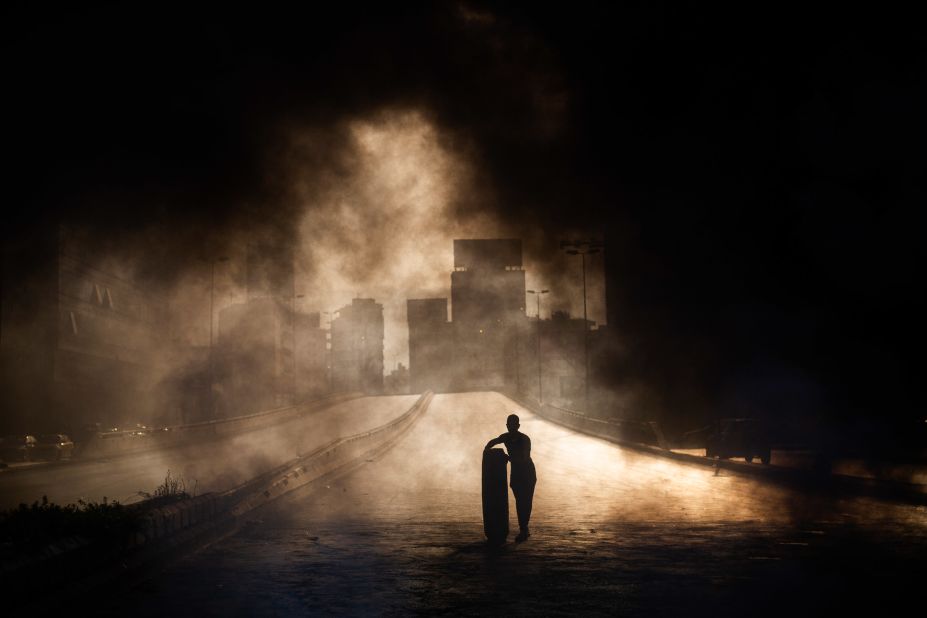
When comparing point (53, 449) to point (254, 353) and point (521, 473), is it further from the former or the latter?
point (254, 353)

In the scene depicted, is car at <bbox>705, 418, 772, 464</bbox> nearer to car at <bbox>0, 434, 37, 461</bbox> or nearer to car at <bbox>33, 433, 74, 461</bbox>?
car at <bbox>33, 433, 74, 461</bbox>

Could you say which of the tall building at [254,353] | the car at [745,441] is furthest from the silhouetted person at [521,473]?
the tall building at [254,353]

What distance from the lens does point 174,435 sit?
40.3 meters

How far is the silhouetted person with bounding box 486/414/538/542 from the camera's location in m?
12.1

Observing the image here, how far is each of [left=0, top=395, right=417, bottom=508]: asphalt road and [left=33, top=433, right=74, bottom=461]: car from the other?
1.63 m

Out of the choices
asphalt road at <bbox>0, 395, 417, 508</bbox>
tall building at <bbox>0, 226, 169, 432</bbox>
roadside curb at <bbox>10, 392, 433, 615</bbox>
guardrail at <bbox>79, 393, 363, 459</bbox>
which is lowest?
asphalt road at <bbox>0, 395, 417, 508</bbox>

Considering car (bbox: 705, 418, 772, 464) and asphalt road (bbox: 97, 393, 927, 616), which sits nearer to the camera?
asphalt road (bbox: 97, 393, 927, 616)

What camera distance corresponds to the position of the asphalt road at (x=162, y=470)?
2091cm

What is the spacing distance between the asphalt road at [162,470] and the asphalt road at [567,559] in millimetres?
3645

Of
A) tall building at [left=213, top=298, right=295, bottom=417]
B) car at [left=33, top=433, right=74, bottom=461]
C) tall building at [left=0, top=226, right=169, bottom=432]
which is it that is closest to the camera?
car at [left=33, top=433, right=74, bottom=461]

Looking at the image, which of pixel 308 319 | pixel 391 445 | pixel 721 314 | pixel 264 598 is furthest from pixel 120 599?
pixel 308 319

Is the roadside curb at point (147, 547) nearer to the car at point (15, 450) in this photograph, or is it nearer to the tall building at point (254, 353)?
the car at point (15, 450)

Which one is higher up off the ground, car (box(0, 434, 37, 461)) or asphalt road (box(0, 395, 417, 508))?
car (box(0, 434, 37, 461))

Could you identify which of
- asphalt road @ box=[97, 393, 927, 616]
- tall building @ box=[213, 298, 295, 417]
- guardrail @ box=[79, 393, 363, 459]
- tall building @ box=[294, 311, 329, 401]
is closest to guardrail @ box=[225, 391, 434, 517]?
asphalt road @ box=[97, 393, 927, 616]
